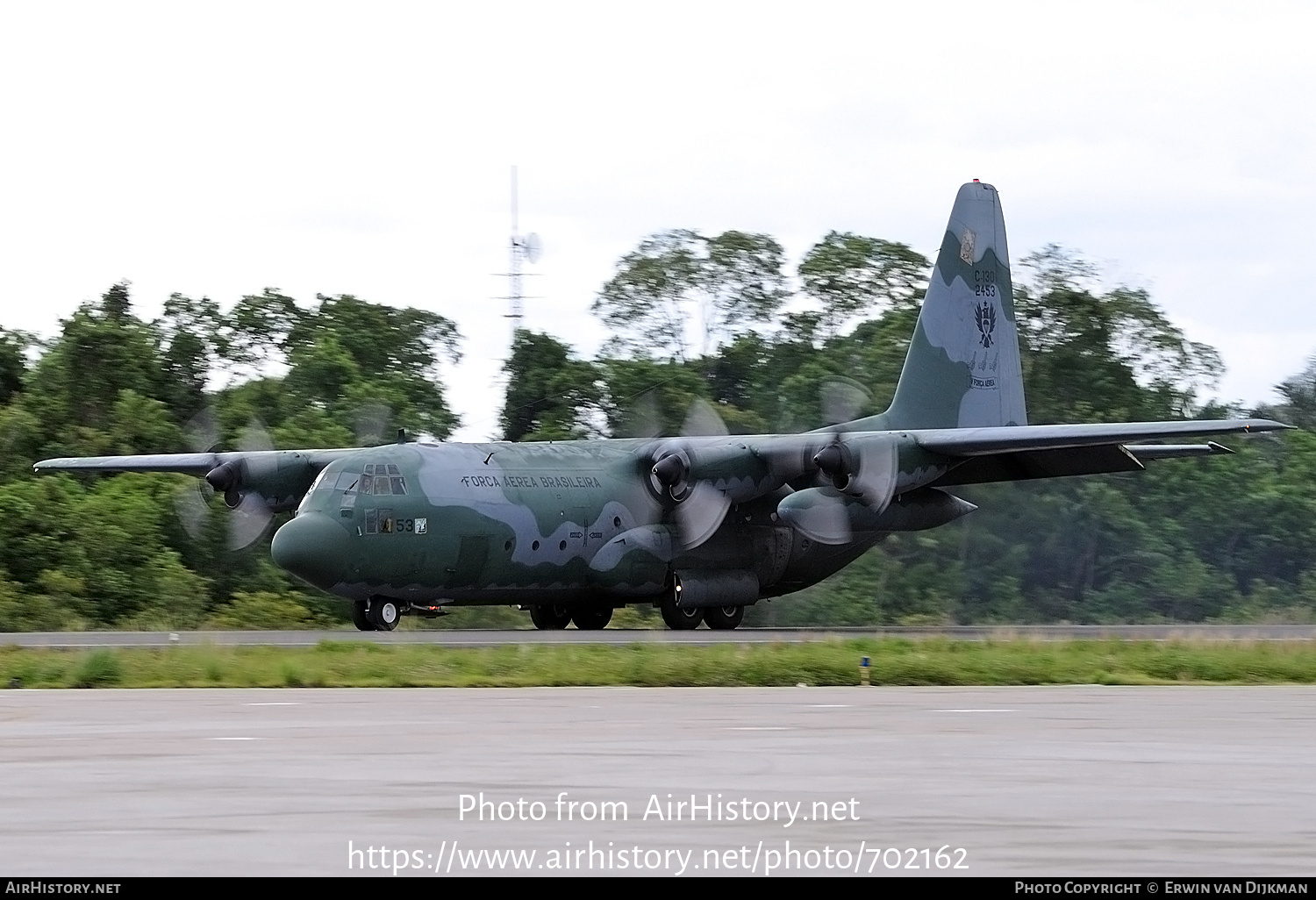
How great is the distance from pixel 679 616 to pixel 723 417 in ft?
48.8

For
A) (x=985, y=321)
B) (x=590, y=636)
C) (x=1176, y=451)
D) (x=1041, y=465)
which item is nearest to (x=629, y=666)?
(x=590, y=636)

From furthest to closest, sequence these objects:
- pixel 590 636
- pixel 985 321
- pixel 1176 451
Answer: pixel 985 321
pixel 1176 451
pixel 590 636

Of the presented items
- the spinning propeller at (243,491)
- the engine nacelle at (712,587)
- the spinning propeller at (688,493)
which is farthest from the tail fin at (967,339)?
the spinning propeller at (243,491)

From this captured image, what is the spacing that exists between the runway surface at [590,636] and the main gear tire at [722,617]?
5.94ft

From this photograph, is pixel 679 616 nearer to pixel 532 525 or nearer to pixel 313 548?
pixel 532 525

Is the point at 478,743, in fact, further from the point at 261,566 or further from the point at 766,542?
the point at 261,566

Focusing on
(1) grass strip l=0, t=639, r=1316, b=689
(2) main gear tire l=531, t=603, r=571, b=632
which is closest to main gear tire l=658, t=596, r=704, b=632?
(2) main gear tire l=531, t=603, r=571, b=632

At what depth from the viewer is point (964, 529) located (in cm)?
3906

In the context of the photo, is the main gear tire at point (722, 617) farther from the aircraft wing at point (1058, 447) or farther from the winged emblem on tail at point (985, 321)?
the winged emblem on tail at point (985, 321)

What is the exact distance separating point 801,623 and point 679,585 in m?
8.62

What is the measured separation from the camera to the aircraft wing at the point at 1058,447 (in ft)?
93.2

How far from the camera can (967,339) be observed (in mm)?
35969

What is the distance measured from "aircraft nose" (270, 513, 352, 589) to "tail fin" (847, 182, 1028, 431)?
1112 centimetres

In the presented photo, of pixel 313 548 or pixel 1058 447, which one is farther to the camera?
pixel 1058 447
